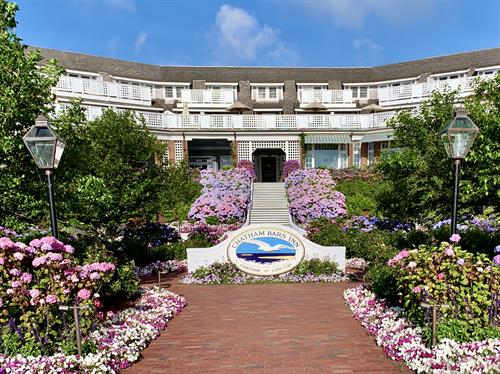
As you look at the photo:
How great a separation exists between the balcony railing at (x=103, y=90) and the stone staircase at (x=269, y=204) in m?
13.3

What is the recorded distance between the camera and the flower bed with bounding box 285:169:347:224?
69.6 ft

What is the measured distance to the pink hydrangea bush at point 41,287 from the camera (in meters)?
5.56

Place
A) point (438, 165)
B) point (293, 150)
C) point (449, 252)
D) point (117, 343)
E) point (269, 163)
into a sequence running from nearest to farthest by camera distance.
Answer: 1. point (117, 343)
2. point (449, 252)
3. point (438, 165)
4. point (293, 150)
5. point (269, 163)

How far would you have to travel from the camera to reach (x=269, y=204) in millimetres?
22656

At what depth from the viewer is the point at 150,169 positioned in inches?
528

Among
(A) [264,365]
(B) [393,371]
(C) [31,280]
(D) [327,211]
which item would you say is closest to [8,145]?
(C) [31,280]

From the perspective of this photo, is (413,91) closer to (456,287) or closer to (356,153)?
(356,153)

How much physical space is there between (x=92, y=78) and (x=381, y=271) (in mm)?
30361

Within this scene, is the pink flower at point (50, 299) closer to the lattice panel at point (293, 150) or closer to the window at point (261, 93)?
the lattice panel at point (293, 150)

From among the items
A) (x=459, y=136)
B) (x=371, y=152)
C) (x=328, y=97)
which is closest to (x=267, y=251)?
(x=459, y=136)

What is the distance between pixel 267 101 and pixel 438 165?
83.8 ft

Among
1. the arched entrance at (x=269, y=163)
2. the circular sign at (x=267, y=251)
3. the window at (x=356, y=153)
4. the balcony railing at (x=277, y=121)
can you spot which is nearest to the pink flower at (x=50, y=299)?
the circular sign at (x=267, y=251)

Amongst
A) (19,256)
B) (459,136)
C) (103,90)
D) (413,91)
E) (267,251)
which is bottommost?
(267,251)

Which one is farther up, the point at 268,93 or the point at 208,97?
the point at 268,93
